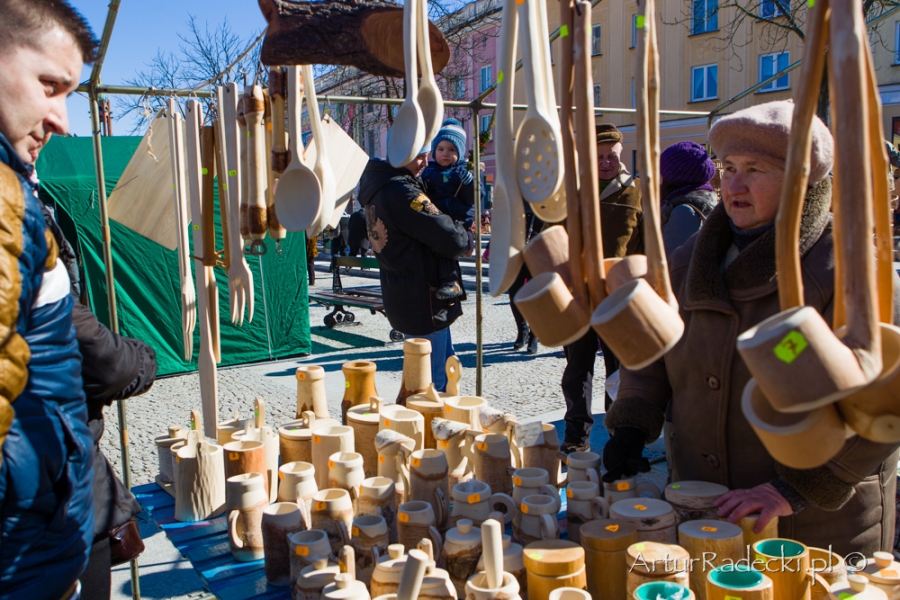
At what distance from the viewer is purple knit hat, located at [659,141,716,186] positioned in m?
2.72

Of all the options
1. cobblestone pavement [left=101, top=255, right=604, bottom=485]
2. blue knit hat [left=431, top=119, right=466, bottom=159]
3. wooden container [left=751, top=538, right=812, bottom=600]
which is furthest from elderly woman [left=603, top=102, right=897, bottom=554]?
cobblestone pavement [left=101, top=255, right=604, bottom=485]

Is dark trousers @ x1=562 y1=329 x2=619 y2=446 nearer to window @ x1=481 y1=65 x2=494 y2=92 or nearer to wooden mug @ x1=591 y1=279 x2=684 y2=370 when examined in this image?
wooden mug @ x1=591 y1=279 x2=684 y2=370

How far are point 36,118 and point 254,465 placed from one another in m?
1.01

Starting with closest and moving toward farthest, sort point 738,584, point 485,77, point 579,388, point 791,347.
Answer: point 791,347
point 738,584
point 579,388
point 485,77

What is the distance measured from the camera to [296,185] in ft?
4.72

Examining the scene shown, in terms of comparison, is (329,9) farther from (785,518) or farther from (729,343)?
(785,518)

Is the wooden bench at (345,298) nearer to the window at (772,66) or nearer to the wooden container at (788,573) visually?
the wooden container at (788,573)

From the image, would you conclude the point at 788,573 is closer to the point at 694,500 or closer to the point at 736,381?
the point at 694,500

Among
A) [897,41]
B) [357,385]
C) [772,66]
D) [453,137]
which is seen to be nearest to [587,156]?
[357,385]

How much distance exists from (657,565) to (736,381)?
1.53 ft

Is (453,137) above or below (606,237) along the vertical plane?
above

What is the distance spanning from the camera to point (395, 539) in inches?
60.4

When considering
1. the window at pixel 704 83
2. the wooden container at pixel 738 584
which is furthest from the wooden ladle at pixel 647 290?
the window at pixel 704 83

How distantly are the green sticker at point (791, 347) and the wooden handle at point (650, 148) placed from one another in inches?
7.6
